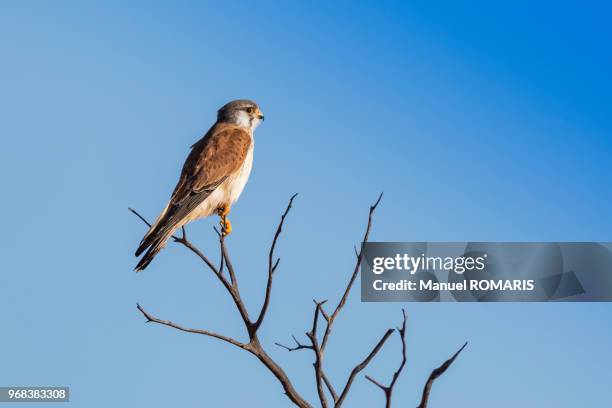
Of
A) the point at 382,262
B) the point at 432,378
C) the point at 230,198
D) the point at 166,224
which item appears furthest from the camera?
the point at 382,262

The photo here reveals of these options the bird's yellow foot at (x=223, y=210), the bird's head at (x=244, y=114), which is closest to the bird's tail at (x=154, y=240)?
the bird's yellow foot at (x=223, y=210)

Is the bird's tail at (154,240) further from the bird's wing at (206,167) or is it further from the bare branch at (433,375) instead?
the bare branch at (433,375)

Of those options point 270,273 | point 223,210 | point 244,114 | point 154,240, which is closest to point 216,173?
point 223,210

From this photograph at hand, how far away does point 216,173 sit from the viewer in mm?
5363

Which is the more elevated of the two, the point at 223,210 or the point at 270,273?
the point at 223,210

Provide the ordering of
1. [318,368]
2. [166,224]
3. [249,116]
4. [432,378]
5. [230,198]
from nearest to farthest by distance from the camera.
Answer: [432,378] < [318,368] < [166,224] < [230,198] < [249,116]

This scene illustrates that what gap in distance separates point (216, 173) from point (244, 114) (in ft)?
2.94

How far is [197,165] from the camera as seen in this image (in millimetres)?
5438

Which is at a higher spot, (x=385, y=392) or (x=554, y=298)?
(x=554, y=298)

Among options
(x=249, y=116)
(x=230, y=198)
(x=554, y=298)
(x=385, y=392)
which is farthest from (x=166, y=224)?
(x=554, y=298)

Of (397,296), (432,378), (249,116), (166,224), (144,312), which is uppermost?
(249,116)

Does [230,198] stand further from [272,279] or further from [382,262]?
[272,279]

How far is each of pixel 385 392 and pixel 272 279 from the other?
53 cm

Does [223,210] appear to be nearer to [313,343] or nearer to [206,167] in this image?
[206,167]
